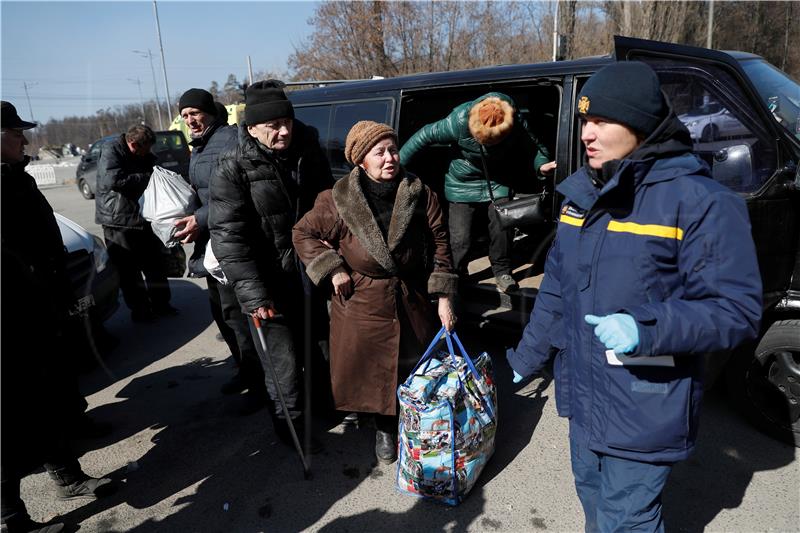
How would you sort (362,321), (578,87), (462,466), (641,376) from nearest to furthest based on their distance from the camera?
(641,376) → (462,466) → (362,321) → (578,87)

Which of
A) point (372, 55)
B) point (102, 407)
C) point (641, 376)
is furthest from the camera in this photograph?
point (372, 55)

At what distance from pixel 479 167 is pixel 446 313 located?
70.0 inches

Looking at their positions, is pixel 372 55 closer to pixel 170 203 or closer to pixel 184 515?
pixel 170 203

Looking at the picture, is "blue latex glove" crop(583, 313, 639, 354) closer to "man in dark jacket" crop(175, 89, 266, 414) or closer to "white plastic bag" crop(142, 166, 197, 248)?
"man in dark jacket" crop(175, 89, 266, 414)

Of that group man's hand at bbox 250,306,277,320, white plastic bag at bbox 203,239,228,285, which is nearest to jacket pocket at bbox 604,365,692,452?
man's hand at bbox 250,306,277,320

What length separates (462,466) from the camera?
2.42m

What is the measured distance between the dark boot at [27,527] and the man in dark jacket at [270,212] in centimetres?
115

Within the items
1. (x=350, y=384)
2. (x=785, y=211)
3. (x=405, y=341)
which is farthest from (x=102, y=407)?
(x=785, y=211)

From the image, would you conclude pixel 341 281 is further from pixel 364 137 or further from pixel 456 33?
pixel 456 33

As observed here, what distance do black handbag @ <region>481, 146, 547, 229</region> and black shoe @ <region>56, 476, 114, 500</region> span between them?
2.87m

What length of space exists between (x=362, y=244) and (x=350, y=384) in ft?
2.51

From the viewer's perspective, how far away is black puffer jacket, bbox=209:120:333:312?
2.58 m

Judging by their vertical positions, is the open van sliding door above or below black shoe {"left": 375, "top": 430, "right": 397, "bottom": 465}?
above

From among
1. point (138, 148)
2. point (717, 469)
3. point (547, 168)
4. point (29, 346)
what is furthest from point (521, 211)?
point (138, 148)
